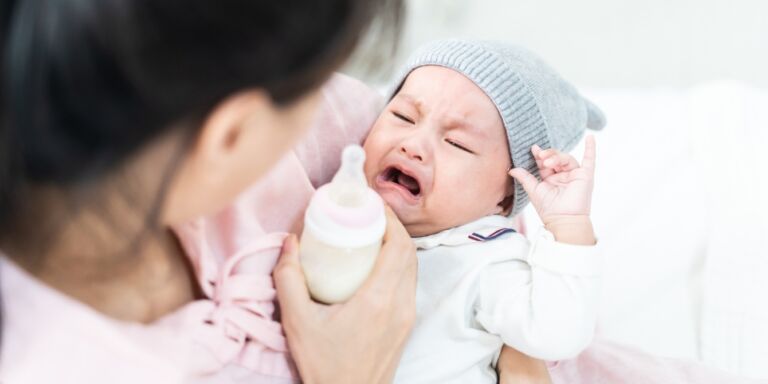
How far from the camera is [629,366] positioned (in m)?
1.09

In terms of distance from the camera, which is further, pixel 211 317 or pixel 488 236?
pixel 488 236

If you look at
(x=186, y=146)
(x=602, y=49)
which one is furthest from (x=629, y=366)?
(x=602, y=49)

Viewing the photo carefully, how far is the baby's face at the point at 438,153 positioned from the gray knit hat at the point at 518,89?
0.05 ft

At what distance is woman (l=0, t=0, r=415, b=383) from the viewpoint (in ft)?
1.48

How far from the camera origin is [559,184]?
1.00m

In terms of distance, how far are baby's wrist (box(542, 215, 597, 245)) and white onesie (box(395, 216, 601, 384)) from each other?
0.02 meters

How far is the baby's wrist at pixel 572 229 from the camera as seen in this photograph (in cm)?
92

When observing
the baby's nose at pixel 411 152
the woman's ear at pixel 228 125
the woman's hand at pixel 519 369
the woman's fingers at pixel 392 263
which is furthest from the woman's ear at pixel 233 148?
the woman's hand at pixel 519 369

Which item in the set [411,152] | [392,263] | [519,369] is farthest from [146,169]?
[519,369]

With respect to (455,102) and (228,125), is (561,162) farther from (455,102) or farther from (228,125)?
(228,125)

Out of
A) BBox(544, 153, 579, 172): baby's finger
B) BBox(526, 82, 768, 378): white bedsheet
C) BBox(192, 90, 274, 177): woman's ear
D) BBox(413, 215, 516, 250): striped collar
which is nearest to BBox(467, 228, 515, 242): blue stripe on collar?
BBox(413, 215, 516, 250): striped collar

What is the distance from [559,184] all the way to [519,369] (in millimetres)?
247

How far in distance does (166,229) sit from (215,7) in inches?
14.0

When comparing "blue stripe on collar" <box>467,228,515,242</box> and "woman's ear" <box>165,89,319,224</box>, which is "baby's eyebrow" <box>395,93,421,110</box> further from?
"woman's ear" <box>165,89,319,224</box>
